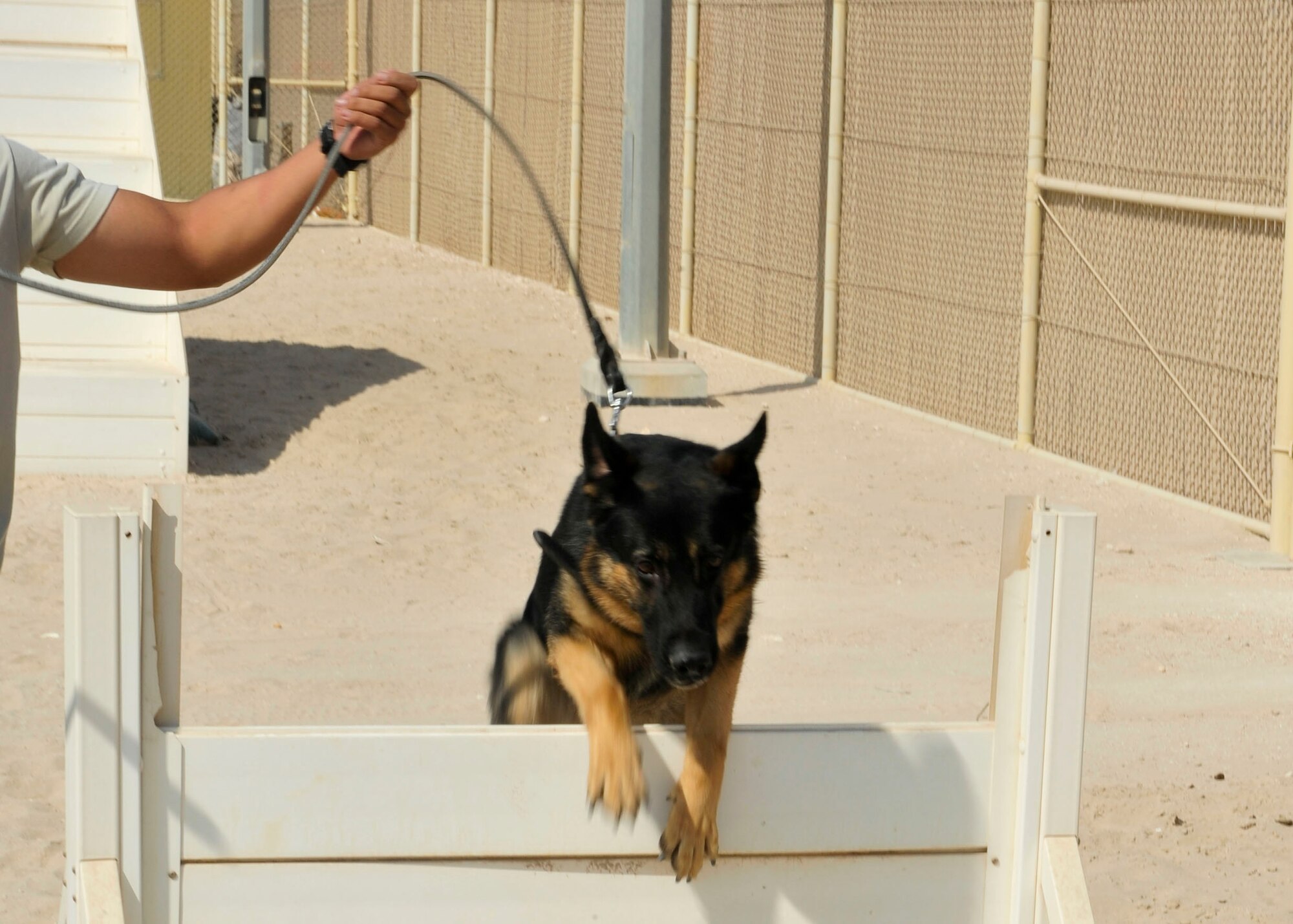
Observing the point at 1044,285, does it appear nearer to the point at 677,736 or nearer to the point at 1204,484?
the point at 1204,484

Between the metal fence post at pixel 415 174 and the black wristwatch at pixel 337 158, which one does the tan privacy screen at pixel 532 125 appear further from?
the black wristwatch at pixel 337 158

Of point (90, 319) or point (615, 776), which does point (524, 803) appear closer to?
point (615, 776)

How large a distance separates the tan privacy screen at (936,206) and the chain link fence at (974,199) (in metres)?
0.01

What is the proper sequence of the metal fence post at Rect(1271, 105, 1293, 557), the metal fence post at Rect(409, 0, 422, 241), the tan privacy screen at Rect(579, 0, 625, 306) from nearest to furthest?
1. the metal fence post at Rect(1271, 105, 1293, 557)
2. the tan privacy screen at Rect(579, 0, 625, 306)
3. the metal fence post at Rect(409, 0, 422, 241)

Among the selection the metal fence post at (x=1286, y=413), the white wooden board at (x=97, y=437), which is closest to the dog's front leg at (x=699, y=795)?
the metal fence post at (x=1286, y=413)

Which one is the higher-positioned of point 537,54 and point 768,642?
point 537,54

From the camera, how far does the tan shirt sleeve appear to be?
9.44 feet

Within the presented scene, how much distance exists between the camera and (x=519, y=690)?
12.2ft

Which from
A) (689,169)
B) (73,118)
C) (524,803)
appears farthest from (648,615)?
(689,169)

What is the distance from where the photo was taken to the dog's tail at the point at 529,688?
12.0 feet

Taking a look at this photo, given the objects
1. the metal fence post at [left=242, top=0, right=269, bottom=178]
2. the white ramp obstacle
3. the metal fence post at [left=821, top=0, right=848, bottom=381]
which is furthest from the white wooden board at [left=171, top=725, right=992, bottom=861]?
the metal fence post at [left=242, top=0, right=269, bottom=178]

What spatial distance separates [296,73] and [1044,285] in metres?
13.3

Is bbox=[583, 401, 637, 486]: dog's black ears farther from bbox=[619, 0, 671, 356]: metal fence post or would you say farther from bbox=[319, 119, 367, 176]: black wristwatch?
bbox=[619, 0, 671, 356]: metal fence post

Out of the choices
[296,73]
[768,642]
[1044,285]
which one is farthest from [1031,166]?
[296,73]
